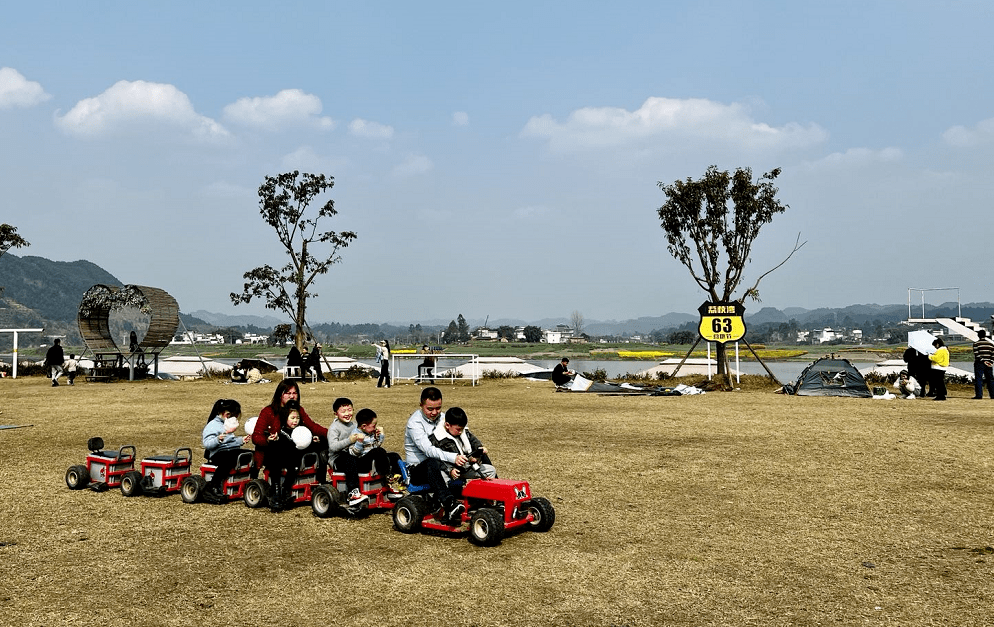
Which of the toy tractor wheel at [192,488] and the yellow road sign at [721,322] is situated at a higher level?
the yellow road sign at [721,322]

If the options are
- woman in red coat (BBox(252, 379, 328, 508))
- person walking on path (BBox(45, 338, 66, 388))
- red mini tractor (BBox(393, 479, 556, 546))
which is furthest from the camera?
person walking on path (BBox(45, 338, 66, 388))

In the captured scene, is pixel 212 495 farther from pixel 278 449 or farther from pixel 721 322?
pixel 721 322

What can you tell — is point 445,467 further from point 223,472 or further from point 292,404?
point 223,472

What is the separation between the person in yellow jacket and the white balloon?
21.7 meters

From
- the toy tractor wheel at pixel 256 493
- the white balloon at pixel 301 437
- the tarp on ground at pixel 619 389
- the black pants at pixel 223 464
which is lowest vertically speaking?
the tarp on ground at pixel 619 389

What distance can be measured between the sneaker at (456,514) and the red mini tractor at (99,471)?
4.81m

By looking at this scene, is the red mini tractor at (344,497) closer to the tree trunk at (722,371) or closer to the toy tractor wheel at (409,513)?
the toy tractor wheel at (409,513)

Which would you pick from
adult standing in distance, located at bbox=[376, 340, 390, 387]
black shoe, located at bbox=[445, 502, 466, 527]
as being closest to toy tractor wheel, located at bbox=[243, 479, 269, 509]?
black shoe, located at bbox=[445, 502, 466, 527]

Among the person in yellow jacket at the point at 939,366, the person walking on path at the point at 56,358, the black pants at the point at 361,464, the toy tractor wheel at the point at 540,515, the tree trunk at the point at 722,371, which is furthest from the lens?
the person walking on path at the point at 56,358

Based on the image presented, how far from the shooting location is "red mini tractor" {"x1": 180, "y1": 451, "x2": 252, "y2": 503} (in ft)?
29.9

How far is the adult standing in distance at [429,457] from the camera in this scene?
7750mm

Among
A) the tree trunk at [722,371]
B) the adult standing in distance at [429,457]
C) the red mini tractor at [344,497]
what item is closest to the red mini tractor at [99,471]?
the red mini tractor at [344,497]

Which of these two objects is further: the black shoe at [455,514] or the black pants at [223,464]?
the black pants at [223,464]

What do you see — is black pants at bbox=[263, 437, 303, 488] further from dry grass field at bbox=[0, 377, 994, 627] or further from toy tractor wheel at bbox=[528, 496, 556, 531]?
toy tractor wheel at bbox=[528, 496, 556, 531]
